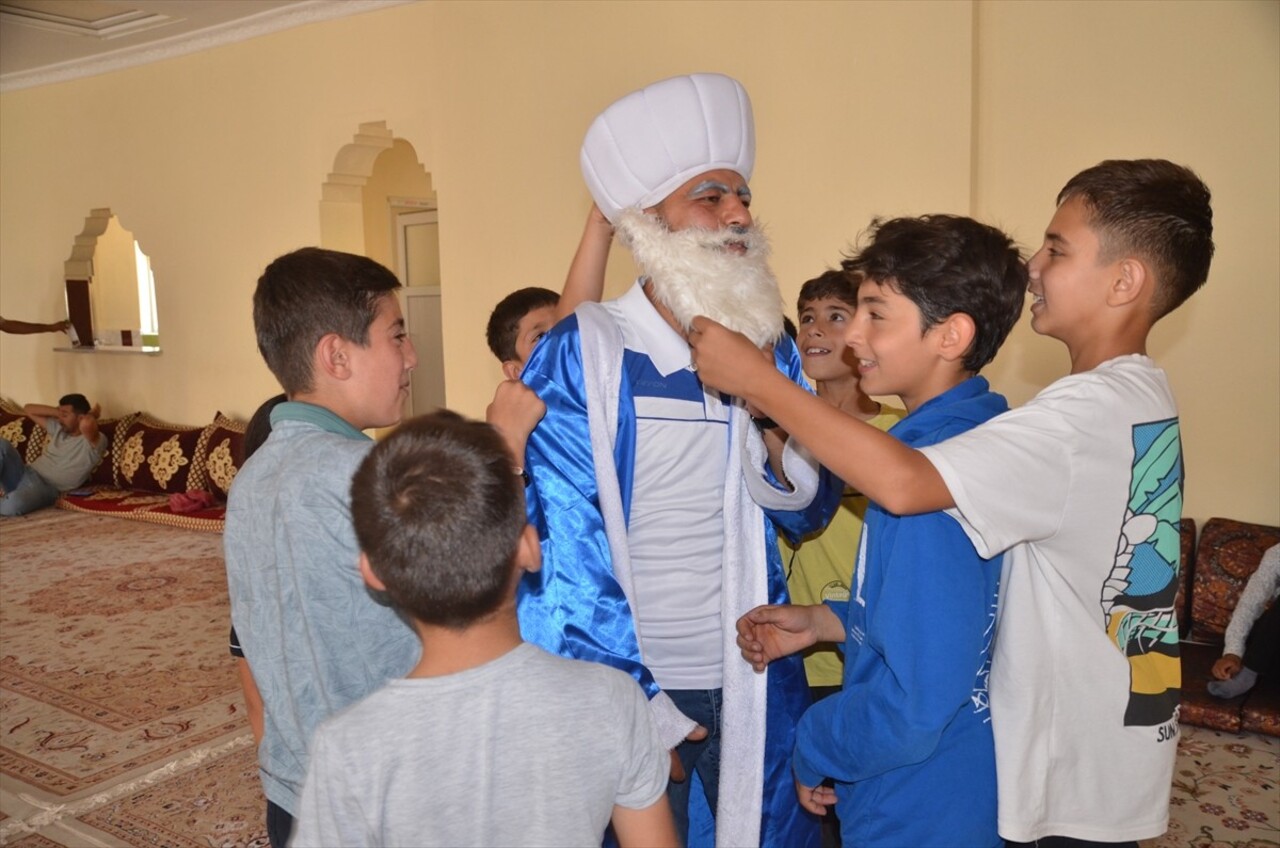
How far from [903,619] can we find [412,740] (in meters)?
0.59

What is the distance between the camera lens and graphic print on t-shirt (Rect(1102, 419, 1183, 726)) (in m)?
1.27

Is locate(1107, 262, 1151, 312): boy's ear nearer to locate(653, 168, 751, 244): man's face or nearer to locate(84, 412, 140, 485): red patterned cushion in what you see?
locate(653, 168, 751, 244): man's face

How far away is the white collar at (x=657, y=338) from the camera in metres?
1.70

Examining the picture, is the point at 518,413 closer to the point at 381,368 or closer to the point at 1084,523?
the point at 381,368

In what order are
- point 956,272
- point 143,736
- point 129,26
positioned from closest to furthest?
1. point 956,272
2. point 143,736
3. point 129,26

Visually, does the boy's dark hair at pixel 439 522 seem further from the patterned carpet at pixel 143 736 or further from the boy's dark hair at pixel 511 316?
the patterned carpet at pixel 143 736

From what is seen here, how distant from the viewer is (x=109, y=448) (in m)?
7.93

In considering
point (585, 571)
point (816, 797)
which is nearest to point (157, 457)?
point (585, 571)

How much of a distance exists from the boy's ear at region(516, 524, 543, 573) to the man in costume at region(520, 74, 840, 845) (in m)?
0.52

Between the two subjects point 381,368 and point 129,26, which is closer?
point 381,368

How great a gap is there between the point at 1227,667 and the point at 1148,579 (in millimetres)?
2554

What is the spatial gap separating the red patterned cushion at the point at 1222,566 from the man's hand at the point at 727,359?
10.2ft

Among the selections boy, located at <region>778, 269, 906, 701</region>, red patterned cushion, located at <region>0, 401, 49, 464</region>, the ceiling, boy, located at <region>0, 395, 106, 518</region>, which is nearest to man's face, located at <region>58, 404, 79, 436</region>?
boy, located at <region>0, 395, 106, 518</region>

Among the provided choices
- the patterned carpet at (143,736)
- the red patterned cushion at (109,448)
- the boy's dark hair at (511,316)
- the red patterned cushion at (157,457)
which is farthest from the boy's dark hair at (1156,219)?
the red patterned cushion at (109,448)
